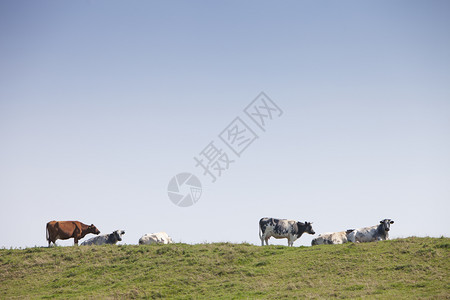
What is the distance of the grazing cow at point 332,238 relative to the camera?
32.1m

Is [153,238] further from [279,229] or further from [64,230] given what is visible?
[279,229]

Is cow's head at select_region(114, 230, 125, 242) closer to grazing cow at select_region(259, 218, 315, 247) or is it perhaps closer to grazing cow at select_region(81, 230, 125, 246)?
grazing cow at select_region(81, 230, 125, 246)

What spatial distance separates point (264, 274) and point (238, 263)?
234 centimetres

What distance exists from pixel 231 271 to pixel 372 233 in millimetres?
12026

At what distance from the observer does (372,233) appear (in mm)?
31328

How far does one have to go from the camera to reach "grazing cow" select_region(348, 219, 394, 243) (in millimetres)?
30984

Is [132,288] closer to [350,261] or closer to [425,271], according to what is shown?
[350,261]

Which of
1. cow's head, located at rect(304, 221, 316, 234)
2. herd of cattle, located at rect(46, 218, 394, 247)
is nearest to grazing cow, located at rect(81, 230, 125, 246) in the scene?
herd of cattle, located at rect(46, 218, 394, 247)

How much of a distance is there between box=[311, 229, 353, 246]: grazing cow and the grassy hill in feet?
17.8

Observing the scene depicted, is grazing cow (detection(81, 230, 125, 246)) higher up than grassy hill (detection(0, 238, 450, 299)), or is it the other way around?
grazing cow (detection(81, 230, 125, 246))

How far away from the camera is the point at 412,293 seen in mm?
19047

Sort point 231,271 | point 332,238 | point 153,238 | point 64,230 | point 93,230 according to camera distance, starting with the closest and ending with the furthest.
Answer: point 231,271
point 332,238
point 64,230
point 153,238
point 93,230

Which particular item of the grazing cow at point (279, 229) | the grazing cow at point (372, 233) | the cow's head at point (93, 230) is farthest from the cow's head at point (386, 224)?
the cow's head at point (93, 230)

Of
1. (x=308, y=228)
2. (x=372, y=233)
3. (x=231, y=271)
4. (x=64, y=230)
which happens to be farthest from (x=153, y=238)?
(x=372, y=233)
